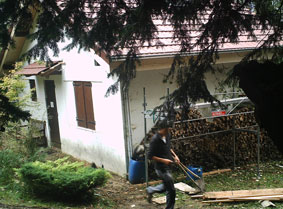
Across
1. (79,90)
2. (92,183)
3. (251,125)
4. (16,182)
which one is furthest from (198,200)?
(79,90)

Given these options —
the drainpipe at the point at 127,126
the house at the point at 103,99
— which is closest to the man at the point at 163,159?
the house at the point at 103,99

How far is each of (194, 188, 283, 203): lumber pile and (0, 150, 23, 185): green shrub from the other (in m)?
4.54

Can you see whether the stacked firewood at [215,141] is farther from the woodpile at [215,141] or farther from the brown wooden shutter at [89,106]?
the brown wooden shutter at [89,106]

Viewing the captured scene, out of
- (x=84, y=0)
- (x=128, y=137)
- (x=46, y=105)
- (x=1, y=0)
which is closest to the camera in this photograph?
(x=1, y=0)

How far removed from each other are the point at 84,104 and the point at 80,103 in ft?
0.92

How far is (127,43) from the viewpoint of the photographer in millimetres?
5387

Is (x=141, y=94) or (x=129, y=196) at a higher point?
(x=141, y=94)

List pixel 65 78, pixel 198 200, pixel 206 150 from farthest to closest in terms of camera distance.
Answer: pixel 65 78 → pixel 206 150 → pixel 198 200

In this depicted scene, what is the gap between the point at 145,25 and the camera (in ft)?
17.0

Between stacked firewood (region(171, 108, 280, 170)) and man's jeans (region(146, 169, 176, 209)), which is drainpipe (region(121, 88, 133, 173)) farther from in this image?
man's jeans (region(146, 169, 176, 209))

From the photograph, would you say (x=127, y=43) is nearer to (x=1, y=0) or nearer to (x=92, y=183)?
(x=1, y=0)

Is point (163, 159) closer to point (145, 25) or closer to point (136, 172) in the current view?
point (136, 172)

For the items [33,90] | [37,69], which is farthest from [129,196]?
[33,90]

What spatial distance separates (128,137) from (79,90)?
2.97m
